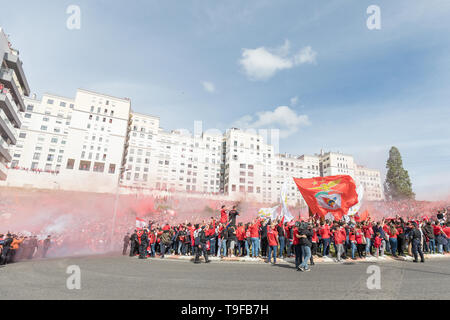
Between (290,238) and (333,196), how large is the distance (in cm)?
642

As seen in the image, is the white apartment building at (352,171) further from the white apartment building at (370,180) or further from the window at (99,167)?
the window at (99,167)

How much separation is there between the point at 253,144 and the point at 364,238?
9203 centimetres

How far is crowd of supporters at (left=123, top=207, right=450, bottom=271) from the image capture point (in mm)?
13445

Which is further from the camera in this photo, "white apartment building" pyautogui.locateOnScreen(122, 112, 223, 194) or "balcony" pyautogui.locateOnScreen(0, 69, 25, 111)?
"white apartment building" pyautogui.locateOnScreen(122, 112, 223, 194)

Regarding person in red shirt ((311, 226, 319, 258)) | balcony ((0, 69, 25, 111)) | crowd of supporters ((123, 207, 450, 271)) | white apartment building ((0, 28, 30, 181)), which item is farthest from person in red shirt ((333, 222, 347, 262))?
balcony ((0, 69, 25, 111))

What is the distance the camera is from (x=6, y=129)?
37.2 meters

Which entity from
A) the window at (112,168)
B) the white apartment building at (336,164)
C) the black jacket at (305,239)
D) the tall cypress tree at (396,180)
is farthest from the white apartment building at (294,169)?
the black jacket at (305,239)

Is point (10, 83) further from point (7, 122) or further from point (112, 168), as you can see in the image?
point (112, 168)

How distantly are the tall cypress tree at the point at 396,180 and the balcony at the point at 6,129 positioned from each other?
82.9 metres

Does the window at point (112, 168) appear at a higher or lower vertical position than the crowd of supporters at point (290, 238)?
higher

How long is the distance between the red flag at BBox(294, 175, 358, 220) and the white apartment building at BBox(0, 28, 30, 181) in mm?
42407

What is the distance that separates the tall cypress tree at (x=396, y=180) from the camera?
6228cm

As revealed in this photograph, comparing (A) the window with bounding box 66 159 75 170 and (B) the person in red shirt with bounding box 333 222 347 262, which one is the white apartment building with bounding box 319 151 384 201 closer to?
(A) the window with bounding box 66 159 75 170
